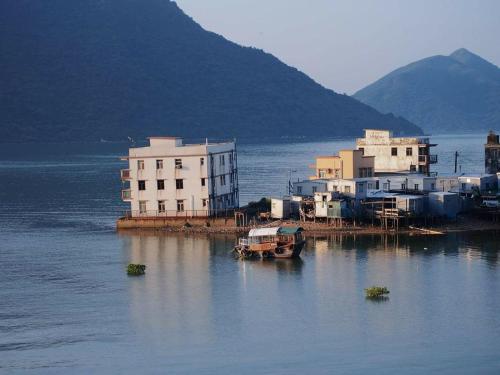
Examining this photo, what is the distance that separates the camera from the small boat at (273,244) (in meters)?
55.5

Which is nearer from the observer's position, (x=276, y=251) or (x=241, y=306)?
(x=241, y=306)

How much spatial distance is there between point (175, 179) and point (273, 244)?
42.4 feet

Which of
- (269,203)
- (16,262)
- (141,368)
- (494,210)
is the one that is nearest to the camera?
(141,368)

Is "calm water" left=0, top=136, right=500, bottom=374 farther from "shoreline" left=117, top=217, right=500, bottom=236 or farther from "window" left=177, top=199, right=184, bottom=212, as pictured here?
"window" left=177, top=199, right=184, bottom=212

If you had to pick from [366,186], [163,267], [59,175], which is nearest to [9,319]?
[163,267]

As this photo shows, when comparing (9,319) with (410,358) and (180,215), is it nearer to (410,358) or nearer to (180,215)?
(410,358)

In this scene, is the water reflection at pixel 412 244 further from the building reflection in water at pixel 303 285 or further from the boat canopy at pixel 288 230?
the boat canopy at pixel 288 230

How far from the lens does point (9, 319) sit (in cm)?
4297

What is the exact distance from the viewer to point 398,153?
3191 inches

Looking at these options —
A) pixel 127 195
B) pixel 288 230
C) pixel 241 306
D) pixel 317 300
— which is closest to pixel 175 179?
pixel 127 195

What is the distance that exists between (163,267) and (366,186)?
1708 cm

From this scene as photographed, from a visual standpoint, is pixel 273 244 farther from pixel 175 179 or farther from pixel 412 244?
pixel 175 179

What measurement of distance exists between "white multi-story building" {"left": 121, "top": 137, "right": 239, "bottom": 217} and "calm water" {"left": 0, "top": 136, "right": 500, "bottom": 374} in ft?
10.5

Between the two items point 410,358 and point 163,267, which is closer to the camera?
point 410,358
